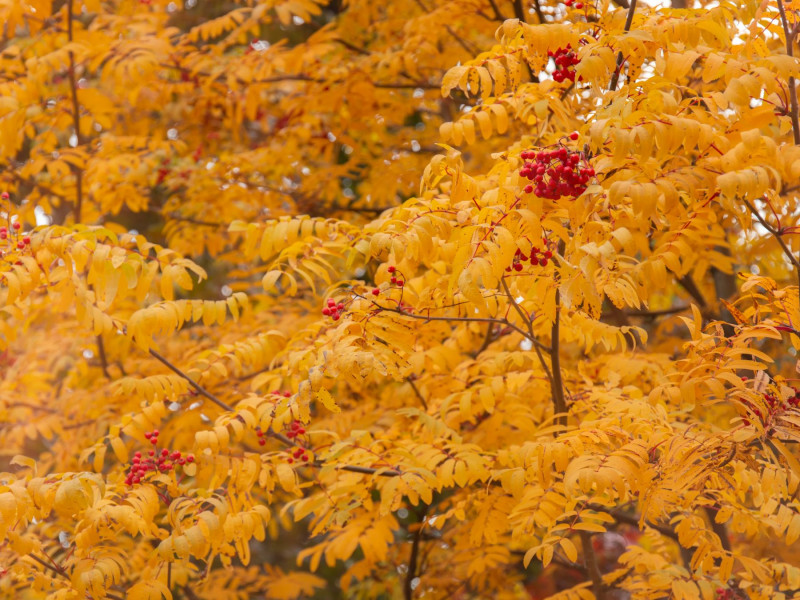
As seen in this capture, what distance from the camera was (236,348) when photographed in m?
3.61

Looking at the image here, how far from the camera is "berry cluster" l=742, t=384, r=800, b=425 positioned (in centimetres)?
237

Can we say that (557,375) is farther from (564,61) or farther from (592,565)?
(564,61)

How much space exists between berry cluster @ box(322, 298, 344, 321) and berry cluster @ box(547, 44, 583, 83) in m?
1.19

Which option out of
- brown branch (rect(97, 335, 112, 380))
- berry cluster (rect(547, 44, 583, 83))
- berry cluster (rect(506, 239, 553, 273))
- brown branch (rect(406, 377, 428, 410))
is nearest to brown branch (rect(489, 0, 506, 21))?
berry cluster (rect(547, 44, 583, 83))

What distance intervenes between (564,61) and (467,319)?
3.33 ft

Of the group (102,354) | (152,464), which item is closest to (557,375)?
(152,464)

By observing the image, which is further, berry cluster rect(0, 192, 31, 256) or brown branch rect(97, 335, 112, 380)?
brown branch rect(97, 335, 112, 380)

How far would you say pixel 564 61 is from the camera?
2.76 meters

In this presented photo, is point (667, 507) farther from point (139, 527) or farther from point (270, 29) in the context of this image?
point (270, 29)

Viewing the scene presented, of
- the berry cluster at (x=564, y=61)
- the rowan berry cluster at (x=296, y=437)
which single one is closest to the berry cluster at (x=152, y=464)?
the rowan berry cluster at (x=296, y=437)

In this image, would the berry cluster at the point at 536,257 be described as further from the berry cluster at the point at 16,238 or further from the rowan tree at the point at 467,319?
the berry cluster at the point at 16,238

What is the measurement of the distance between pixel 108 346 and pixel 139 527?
3097 mm

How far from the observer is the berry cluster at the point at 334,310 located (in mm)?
2907

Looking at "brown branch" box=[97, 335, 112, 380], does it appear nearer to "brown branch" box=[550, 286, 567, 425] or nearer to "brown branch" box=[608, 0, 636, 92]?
"brown branch" box=[550, 286, 567, 425]
